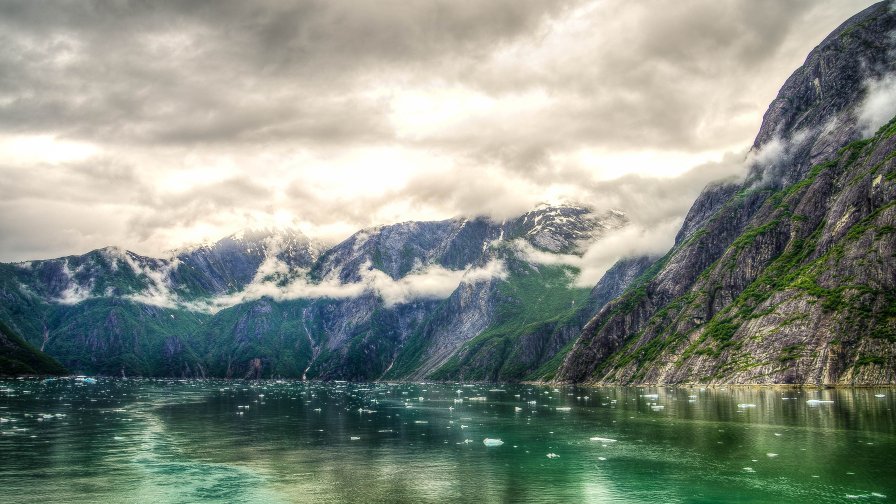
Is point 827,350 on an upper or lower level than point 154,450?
upper

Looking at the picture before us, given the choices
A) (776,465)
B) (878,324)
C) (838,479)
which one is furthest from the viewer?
(878,324)

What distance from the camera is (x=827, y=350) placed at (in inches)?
7328

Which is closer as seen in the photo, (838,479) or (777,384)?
(838,479)

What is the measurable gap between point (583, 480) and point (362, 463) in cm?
2401

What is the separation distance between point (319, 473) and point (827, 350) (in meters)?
175

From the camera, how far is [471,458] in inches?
2756

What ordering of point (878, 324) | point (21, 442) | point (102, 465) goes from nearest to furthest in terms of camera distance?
point (102, 465)
point (21, 442)
point (878, 324)

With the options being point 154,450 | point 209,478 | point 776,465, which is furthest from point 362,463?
point 776,465

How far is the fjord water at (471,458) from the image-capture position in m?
52.2

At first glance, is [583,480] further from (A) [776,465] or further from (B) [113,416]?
(B) [113,416]

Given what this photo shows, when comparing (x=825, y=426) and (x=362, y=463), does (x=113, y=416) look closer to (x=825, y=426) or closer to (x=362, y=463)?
(x=362, y=463)

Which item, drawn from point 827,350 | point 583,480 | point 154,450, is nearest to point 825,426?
point 583,480

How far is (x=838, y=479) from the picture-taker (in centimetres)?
5347

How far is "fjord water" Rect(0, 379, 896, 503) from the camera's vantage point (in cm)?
5219
